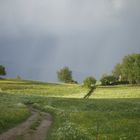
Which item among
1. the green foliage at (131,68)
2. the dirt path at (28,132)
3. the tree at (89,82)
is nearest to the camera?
the dirt path at (28,132)

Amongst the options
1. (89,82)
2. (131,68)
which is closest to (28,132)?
(89,82)

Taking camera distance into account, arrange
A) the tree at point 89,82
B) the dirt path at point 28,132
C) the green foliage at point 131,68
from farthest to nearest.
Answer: the green foliage at point 131,68 < the tree at point 89,82 < the dirt path at point 28,132

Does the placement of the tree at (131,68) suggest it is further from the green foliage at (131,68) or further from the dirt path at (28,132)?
the dirt path at (28,132)

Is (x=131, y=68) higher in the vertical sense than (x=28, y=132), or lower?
higher

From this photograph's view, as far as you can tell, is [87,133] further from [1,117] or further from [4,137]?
[1,117]

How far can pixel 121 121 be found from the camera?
41.7 metres

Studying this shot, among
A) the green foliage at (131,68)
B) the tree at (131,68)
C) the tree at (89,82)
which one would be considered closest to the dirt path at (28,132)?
the tree at (89,82)

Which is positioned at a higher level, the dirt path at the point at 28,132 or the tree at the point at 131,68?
the tree at the point at 131,68

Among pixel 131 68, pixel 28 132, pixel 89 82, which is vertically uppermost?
pixel 131 68

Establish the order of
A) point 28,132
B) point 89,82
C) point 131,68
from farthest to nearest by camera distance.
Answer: point 131,68 < point 89,82 < point 28,132

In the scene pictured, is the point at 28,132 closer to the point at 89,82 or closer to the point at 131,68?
the point at 89,82

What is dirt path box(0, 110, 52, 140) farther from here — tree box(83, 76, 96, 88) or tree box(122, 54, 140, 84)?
tree box(122, 54, 140, 84)

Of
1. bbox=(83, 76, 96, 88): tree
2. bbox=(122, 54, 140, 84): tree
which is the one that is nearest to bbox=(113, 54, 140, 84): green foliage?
bbox=(122, 54, 140, 84): tree

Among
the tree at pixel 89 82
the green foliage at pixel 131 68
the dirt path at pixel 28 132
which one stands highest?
the green foliage at pixel 131 68
